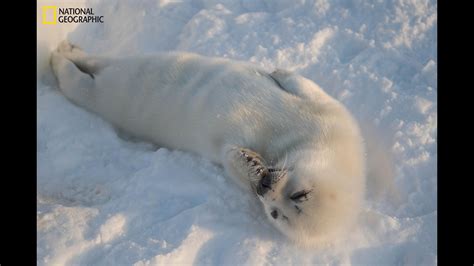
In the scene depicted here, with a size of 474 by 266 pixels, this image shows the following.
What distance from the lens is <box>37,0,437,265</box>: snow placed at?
2332 millimetres

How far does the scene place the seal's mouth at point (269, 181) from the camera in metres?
2.30

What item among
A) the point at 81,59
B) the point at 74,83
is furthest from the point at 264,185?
the point at 81,59

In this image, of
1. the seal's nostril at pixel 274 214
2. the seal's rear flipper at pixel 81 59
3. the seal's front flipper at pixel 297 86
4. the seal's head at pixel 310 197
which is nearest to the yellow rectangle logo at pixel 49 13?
the seal's rear flipper at pixel 81 59

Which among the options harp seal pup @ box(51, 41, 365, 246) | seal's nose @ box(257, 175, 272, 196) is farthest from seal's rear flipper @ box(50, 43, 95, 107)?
seal's nose @ box(257, 175, 272, 196)

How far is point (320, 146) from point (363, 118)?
57 cm

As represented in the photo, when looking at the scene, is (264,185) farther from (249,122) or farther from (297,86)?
(297,86)

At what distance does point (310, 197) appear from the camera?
7.52 feet

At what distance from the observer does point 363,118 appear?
2.94 meters

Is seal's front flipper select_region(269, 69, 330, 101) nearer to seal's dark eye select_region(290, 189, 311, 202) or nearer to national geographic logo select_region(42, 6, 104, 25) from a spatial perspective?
seal's dark eye select_region(290, 189, 311, 202)

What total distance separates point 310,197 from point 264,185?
210 millimetres

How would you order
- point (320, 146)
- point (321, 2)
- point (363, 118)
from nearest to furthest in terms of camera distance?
point (320, 146), point (363, 118), point (321, 2)

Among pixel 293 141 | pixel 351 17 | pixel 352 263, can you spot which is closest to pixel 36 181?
pixel 293 141

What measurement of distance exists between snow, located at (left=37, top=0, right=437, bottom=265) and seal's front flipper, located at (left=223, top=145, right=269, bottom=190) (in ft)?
0.38
